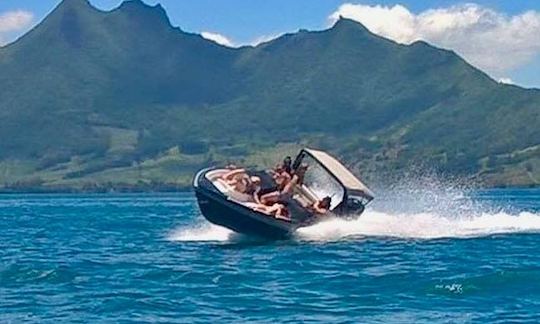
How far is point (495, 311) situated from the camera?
95.4ft

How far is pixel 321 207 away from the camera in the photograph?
177 ft

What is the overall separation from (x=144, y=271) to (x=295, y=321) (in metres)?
13.7

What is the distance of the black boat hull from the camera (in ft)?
170

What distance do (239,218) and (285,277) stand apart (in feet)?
48.5

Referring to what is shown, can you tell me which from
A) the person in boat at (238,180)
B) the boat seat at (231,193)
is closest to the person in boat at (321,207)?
the boat seat at (231,193)

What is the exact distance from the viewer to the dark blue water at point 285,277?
29.1 meters

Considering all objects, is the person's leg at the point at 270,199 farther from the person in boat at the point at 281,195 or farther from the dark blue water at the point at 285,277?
the dark blue water at the point at 285,277

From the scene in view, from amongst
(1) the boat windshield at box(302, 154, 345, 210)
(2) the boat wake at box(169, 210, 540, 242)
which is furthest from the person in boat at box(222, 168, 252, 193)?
(1) the boat windshield at box(302, 154, 345, 210)

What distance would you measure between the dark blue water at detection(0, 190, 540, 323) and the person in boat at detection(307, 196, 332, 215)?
0.80 m

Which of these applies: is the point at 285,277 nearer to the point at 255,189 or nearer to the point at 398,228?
the point at 255,189

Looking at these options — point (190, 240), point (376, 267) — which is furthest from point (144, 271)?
point (190, 240)

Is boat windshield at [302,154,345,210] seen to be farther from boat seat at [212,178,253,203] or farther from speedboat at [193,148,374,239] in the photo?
boat seat at [212,178,253,203]

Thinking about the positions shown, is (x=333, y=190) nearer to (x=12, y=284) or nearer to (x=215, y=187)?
(x=215, y=187)

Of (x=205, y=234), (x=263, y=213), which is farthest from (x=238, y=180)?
(x=205, y=234)
